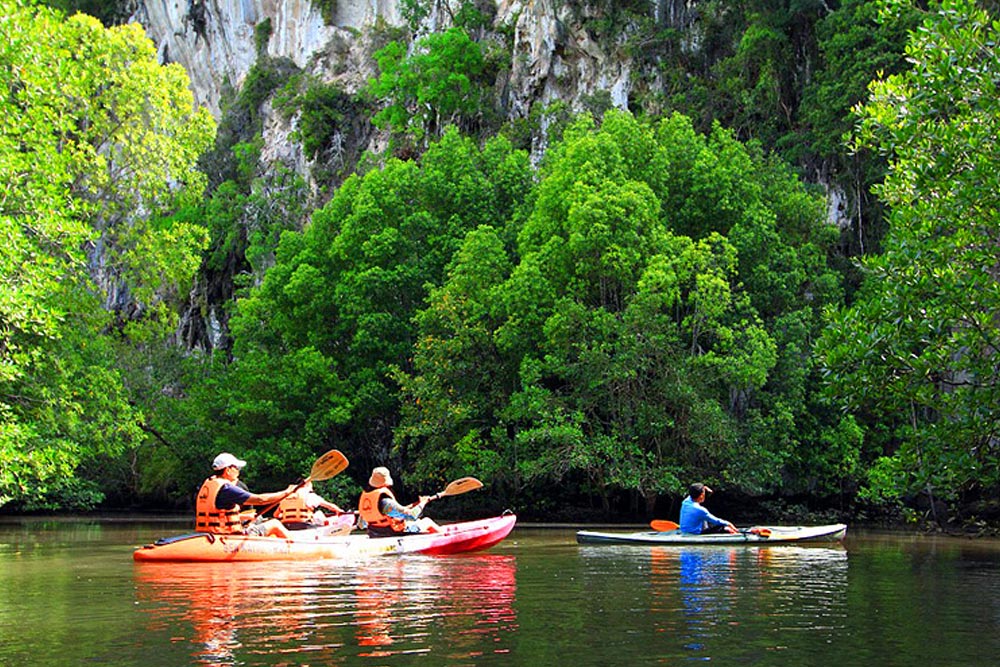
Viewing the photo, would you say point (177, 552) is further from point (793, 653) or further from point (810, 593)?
point (793, 653)

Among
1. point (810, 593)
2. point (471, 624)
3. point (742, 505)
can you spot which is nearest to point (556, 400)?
point (742, 505)

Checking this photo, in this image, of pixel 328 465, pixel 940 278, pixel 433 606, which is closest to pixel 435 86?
pixel 328 465

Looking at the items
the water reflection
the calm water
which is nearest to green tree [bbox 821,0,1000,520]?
the calm water

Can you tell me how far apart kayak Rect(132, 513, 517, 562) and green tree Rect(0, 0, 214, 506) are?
305cm

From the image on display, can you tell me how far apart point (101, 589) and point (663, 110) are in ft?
95.8

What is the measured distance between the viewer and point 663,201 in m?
30.6

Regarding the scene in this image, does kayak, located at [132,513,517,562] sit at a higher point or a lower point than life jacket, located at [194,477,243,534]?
lower

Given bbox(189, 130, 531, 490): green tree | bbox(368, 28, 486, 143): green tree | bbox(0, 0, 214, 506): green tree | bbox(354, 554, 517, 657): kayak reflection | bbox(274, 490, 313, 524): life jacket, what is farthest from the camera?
bbox(368, 28, 486, 143): green tree

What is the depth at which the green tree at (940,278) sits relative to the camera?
→ 479 inches

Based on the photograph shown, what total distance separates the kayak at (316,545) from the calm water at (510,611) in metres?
0.40

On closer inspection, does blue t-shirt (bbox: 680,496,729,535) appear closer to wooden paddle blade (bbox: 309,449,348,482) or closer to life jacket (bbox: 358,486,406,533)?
life jacket (bbox: 358,486,406,533)

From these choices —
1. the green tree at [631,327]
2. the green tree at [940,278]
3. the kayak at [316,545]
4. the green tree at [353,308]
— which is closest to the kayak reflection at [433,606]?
the kayak at [316,545]

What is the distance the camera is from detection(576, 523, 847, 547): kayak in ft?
58.2

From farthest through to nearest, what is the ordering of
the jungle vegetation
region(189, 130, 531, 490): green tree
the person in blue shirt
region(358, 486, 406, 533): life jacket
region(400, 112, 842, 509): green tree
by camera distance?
region(189, 130, 531, 490): green tree
region(400, 112, 842, 509): green tree
the jungle vegetation
the person in blue shirt
region(358, 486, 406, 533): life jacket
